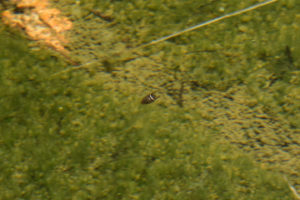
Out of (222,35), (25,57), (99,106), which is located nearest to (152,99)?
(99,106)

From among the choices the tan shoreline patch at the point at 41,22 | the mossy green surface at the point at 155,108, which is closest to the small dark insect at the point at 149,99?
the mossy green surface at the point at 155,108

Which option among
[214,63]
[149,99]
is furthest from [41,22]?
[214,63]

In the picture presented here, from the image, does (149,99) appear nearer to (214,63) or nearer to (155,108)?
(155,108)

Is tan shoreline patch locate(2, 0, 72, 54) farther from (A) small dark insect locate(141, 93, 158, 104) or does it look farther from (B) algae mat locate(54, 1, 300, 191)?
(A) small dark insect locate(141, 93, 158, 104)

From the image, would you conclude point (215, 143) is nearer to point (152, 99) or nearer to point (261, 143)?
point (261, 143)

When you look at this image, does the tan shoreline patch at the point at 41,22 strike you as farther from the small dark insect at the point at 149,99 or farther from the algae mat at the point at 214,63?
the small dark insect at the point at 149,99

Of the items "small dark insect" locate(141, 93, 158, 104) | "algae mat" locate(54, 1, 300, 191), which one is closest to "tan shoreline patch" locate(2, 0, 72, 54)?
"algae mat" locate(54, 1, 300, 191)
